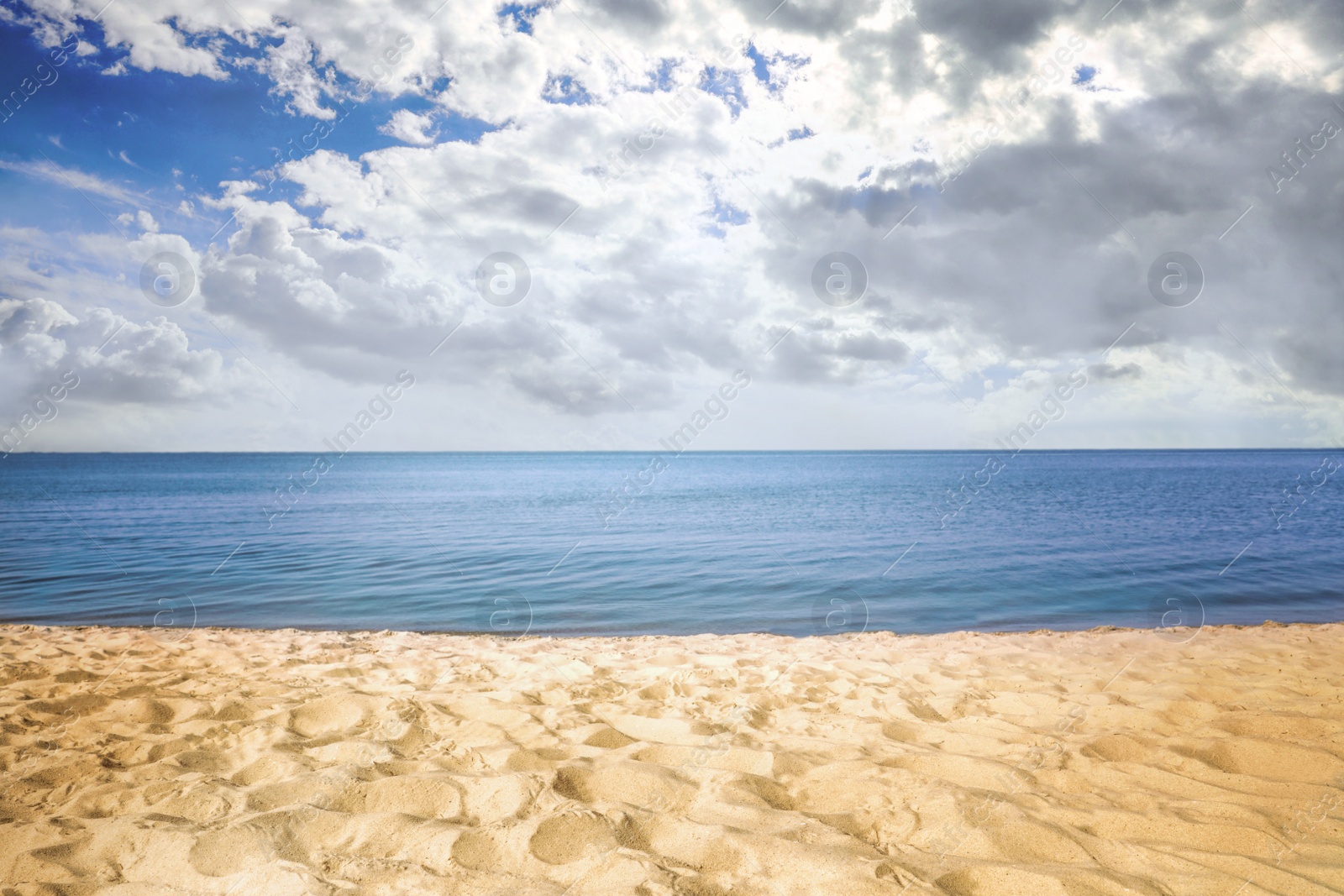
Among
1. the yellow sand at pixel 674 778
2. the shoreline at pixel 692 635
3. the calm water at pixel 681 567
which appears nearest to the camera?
the yellow sand at pixel 674 778

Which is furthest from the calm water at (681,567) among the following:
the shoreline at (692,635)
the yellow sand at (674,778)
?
the yellow sand at (674,778)

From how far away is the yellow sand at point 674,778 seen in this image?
3381mm

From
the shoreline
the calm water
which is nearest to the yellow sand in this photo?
the shoreline

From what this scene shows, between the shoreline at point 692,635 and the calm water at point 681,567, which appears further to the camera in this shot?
the calm water at point 681,567

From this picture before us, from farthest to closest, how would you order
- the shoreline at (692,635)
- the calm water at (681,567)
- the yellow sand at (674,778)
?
the calm water at (681,567) → the shoreline at (692,635) → the yellow sand at (674,778)

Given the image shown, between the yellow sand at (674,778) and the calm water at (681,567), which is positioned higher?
the yellow sand at (674,778)

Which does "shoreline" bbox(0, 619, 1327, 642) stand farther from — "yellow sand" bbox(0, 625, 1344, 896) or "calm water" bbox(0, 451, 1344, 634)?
"yellow sand" bbox(0, 625, 1344, 896)

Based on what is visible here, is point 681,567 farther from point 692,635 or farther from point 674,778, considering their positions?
point 674,778

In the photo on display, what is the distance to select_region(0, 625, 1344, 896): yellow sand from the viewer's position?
3.38m

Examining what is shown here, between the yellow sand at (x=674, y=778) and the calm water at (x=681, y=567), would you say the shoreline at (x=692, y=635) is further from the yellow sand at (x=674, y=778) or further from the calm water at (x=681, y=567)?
the yellow sand at (x=674, y=778)

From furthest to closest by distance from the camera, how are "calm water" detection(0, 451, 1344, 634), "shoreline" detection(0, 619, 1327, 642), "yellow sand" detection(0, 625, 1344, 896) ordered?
"calm water" detection(0, 451, 1344, 634) < "shoreline" detection(0, 619, 1327, 642) < "yellow sand" detection(0, 625, 1344, 896)

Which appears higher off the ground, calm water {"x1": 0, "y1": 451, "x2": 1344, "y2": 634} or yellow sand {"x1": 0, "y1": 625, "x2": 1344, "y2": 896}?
yellow sand {"x1": 0, "y1": 625, "x2": 1344, "y2": 896}

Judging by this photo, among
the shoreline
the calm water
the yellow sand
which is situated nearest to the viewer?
the yellow sand

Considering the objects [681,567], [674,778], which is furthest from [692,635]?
[674,778]
